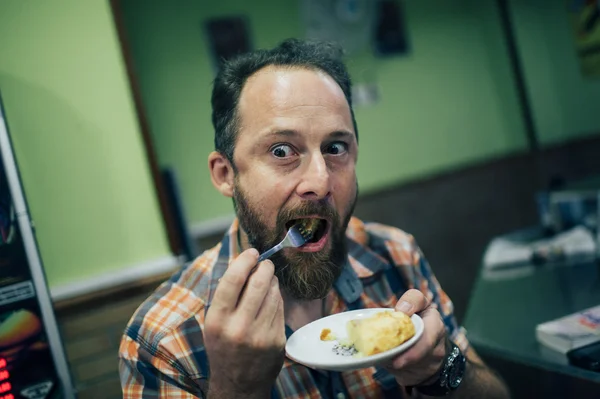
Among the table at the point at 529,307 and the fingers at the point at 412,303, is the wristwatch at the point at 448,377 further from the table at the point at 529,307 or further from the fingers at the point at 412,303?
the table at the point at 529,307

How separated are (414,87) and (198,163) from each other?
5.34ft

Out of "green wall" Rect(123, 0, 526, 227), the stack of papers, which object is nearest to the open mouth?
the stack of papers

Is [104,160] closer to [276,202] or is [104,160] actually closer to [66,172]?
[66,172]

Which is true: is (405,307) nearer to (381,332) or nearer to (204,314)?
(381,332)

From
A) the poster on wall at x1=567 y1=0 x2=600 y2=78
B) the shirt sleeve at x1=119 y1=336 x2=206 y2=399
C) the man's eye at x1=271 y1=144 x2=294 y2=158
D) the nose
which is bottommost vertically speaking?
the shirt sleeve at x1=119 y1=336 x2=206 y2=399

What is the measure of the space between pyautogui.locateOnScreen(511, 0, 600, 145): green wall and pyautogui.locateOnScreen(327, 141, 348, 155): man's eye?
10.0ft

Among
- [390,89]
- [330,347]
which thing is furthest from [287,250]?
[390,89]

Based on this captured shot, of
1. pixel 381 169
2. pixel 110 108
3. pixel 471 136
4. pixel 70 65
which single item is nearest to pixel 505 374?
pixel 381 169

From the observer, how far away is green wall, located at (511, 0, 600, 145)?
377 cm

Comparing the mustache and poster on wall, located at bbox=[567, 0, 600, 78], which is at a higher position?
poster on wall, located at bbox=[567, 0, 600, 78]

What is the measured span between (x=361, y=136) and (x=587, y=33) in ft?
6.29

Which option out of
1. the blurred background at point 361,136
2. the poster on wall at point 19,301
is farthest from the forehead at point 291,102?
the blurred background at point 361,136

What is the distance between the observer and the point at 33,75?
1.73m

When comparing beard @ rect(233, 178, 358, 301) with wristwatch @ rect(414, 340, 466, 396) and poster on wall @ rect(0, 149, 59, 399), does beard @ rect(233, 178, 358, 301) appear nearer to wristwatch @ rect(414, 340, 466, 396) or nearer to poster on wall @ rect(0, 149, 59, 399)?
wristwatch @ rect(414, 340, 466, 396)
